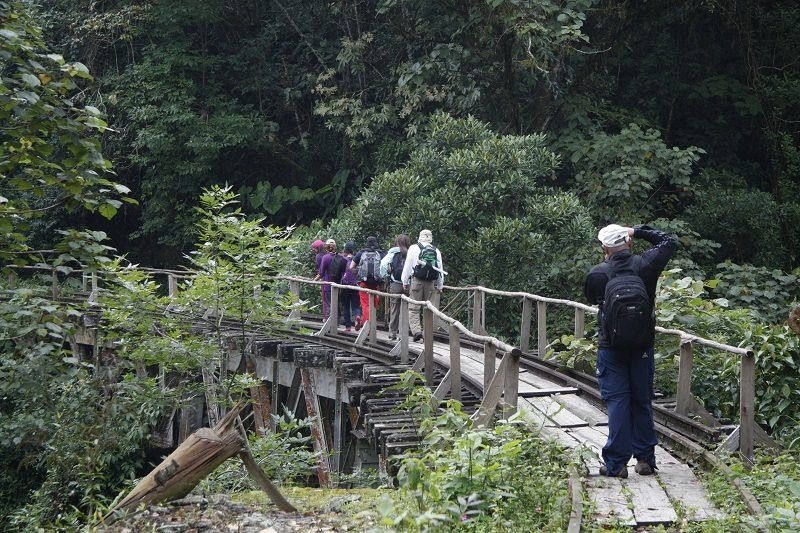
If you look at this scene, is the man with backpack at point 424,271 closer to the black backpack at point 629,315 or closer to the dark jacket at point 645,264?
the dark jacket at point 645,264

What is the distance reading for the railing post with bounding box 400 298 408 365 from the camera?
12.0 metres

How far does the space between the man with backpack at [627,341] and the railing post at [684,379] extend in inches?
50.3

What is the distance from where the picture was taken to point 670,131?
25.1 m

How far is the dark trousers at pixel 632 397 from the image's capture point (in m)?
6.55

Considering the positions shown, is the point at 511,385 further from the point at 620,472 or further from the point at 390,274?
Result: the point at 390,274

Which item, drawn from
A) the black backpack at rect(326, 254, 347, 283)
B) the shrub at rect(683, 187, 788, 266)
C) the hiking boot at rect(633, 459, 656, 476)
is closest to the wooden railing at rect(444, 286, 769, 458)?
the hiking boot at rect(633, 459, 656, 476)

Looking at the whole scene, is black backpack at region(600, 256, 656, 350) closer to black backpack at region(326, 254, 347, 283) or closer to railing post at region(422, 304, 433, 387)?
railing post at region(422, 304, 433, 387)

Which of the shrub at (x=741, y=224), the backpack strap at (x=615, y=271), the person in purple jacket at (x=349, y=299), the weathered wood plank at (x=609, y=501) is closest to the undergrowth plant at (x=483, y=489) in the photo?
the weathered wood plank at (x=609, y=501)

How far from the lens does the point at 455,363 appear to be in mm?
9172

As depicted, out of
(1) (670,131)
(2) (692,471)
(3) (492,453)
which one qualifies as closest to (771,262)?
(1) (670,131)

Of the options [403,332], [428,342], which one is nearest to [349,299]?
[403,332]

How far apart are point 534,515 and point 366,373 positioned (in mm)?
6419

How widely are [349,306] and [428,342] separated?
18.9ft

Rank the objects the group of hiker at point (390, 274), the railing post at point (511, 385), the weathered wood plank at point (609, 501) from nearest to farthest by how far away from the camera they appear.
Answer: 1. the weathered wood plank at point (609, 501)
2. the railing post at point (511, 385)
3. the group of hiker at point (390, 274)
